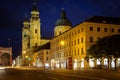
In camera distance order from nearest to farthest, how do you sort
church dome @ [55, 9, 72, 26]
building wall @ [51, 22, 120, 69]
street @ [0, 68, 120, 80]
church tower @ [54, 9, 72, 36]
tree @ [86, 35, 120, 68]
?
street @ [0, 68, 120, 80] < tree @ [86, 35, 120, 68] < building wall @ [51, 22, 120, 69] < church tower @ [54, 9, 72, 36] < church dome @ [55, 9, 72, 26]

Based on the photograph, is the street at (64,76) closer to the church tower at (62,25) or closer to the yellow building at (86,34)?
the yellow building at (86,34)

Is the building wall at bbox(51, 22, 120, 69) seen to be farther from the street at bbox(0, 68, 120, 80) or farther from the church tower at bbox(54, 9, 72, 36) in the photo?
the church tower at bbox(54, 9, 72, 36)

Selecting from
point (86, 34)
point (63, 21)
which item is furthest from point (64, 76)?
point (63, 21)

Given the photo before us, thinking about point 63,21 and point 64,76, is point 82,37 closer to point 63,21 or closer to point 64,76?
point 64,76

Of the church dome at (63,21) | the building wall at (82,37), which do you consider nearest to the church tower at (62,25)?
the church dome at (63,21)

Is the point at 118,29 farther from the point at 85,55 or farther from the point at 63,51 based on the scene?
the point at 63,51

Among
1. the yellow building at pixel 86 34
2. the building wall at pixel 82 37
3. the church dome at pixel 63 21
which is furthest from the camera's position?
the church dome at pixel 63 21

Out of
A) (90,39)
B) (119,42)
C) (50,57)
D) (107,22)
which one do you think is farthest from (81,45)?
(50,57)

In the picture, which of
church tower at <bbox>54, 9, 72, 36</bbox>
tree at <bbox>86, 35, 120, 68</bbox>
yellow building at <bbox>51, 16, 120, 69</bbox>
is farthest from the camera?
church tower at <bbox>54, 9, 72, 36</bbox>

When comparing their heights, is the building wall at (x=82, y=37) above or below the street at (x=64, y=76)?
above

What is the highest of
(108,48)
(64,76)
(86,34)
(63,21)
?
(63,21)

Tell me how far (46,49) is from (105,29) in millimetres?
59182

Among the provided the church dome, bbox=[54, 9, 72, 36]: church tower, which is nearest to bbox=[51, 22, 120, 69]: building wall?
bbox=[54, 9, 72, 36]: church tower

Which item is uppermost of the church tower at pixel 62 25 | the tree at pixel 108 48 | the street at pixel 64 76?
the church tower at pixel 62 25
